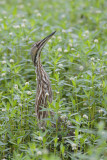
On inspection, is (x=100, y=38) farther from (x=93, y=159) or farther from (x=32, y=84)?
(x=93, y=159)

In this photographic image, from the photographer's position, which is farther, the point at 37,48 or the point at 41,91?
the point at 37,48

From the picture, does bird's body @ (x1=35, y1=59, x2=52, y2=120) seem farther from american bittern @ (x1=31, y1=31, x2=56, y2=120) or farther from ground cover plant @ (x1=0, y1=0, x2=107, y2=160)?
ground cover plant @ (x1=0, y1=0, x2=107, y2=160)

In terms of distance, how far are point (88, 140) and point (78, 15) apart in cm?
525

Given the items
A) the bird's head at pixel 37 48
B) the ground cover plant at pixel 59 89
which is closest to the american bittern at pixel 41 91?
the bird's head at pixel 37 48

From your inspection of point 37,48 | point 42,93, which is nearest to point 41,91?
point 42,93

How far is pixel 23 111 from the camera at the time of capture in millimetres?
5352

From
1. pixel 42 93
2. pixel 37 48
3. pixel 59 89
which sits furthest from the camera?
pixel 59 89

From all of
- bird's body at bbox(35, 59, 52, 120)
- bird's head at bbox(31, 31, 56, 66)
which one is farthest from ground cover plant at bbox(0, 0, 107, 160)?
bird's head at bbox(31, 31, 56, 66)

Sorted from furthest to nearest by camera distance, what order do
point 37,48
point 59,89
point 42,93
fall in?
1. point 59,89
2. point 37,48
3. point 42,93

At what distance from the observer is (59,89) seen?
18.6 feet

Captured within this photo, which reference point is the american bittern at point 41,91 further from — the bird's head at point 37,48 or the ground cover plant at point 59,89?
the ground cover plant at point 59,89

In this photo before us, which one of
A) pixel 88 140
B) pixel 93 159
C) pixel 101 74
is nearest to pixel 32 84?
pixel 101 74

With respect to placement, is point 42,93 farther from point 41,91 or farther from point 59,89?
point 59,89

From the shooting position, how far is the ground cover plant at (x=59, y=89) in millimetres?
4688
